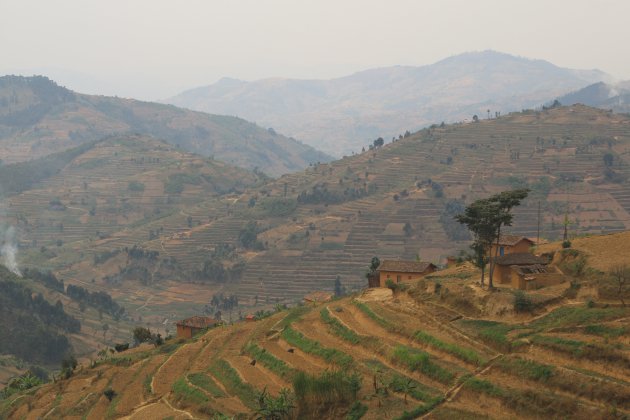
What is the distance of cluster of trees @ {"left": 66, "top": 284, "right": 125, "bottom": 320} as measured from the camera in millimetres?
125875

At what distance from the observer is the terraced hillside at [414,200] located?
138000 mm

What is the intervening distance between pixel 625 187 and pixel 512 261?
116523mm

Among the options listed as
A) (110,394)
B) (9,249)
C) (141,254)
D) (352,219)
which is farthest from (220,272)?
(110,394)

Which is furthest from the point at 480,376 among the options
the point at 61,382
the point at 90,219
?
the point at 90,219

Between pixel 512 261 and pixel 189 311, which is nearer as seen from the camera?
pixel 512 261

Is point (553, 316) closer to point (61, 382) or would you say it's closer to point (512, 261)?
point (512, 261)

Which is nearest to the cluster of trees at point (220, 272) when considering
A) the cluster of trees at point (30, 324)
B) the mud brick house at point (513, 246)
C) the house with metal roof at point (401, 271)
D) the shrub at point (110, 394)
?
the cluster of trees at point (30, 324)

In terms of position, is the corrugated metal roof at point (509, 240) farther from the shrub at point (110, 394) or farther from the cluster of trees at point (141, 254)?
the cluster of trees at point (141, 254)

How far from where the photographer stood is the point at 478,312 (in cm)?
4262

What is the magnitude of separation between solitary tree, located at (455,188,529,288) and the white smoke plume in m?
120

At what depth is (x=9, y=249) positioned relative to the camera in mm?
171000

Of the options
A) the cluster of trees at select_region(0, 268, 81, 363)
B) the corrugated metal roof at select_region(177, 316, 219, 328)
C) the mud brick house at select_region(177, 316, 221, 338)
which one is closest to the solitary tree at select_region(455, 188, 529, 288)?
the mud brick house at select_region(177, 316, 221, 338)

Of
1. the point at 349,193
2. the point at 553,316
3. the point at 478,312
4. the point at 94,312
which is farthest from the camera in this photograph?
the point at 349,193

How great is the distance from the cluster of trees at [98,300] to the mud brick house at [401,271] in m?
72.6
